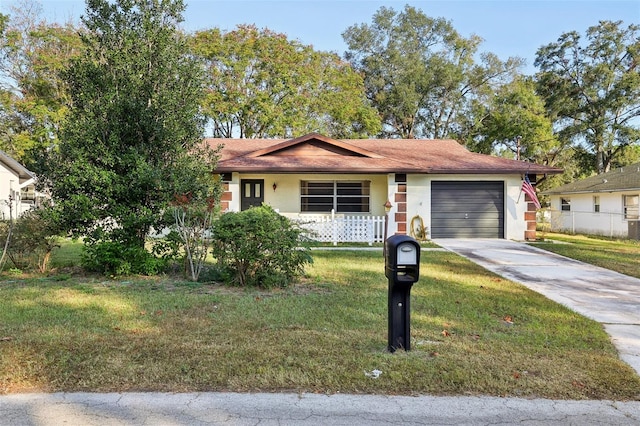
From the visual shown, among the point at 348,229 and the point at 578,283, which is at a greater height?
the point at 348,229

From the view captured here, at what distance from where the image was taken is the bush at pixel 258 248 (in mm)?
6535

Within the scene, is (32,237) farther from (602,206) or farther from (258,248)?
(602,206)

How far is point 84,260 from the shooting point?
7.82m

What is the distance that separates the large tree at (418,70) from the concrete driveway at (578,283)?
22.4 meters

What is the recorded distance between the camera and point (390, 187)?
47.3 ft

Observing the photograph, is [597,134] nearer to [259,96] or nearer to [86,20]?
[259,96]

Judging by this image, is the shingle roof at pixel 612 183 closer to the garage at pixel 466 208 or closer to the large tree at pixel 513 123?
the garage at pixel 466 208

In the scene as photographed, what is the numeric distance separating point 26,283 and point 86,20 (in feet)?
15.6

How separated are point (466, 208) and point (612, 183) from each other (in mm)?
9534

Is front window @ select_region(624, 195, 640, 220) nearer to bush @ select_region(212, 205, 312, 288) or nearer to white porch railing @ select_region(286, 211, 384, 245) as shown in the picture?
white porch railing @ select_region(286, 211, 384, 245)

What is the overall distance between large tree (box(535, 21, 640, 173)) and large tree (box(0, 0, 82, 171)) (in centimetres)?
3309

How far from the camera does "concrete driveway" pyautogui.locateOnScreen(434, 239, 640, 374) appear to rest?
4.85 metres

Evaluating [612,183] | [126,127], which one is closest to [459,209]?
[612,183]

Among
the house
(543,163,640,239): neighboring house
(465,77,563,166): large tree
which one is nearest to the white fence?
(543,163,640,239): neighboring house
